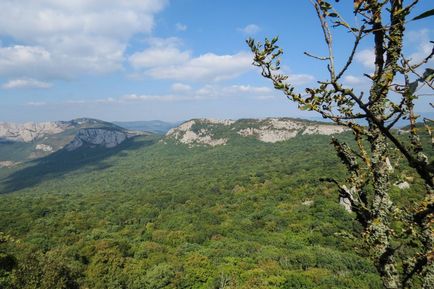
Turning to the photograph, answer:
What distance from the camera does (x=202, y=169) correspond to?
593 feet

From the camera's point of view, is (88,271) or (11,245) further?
(11,245)

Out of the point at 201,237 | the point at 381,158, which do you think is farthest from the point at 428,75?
the point at 201,237

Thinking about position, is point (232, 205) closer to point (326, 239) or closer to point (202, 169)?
point (326, 239)

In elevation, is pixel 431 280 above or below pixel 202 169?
above

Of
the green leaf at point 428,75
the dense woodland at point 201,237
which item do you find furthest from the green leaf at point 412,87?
the dense woodland at point 201,237

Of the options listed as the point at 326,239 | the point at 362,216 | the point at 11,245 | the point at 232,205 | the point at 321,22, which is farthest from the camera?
the point at 232,205

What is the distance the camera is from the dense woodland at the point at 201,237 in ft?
144

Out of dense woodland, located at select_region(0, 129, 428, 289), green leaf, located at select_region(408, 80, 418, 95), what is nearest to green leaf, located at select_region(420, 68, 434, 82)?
green leaf, located at select_region(408, 80, 418, 95)

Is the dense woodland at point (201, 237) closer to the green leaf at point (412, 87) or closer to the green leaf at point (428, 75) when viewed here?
the green leaf at point (412, 87)

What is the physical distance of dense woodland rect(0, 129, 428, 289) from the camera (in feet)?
144

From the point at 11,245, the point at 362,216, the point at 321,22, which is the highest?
the point at 321,22

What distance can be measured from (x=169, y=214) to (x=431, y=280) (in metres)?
96.3

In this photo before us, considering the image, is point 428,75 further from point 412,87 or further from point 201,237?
point 201,237

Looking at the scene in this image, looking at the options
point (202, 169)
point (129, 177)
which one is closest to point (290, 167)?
point (202, 169)
